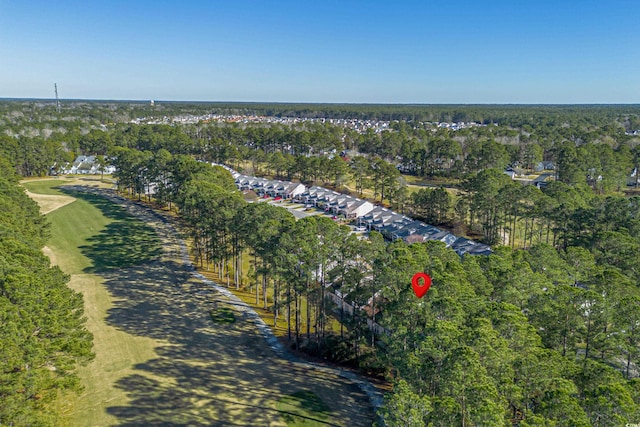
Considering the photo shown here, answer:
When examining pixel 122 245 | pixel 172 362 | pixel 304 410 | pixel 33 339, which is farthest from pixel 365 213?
pixel 33 339

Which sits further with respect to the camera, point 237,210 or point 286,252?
point 237,210

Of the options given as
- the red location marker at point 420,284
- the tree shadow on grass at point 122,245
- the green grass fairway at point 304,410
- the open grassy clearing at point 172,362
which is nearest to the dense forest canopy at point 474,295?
the red location marker at point 420,284

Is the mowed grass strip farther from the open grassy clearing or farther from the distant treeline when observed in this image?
the distant treeline

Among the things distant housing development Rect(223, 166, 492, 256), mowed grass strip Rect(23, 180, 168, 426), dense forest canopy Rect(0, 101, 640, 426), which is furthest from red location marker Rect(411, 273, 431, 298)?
mowed grass strip Rect(23, 180, 168, 426)

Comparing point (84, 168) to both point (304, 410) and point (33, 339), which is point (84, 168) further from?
point (304, 410)

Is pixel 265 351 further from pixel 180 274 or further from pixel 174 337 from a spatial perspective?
pixel 180 274

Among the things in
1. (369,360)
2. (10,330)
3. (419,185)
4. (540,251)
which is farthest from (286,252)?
(419,185)
